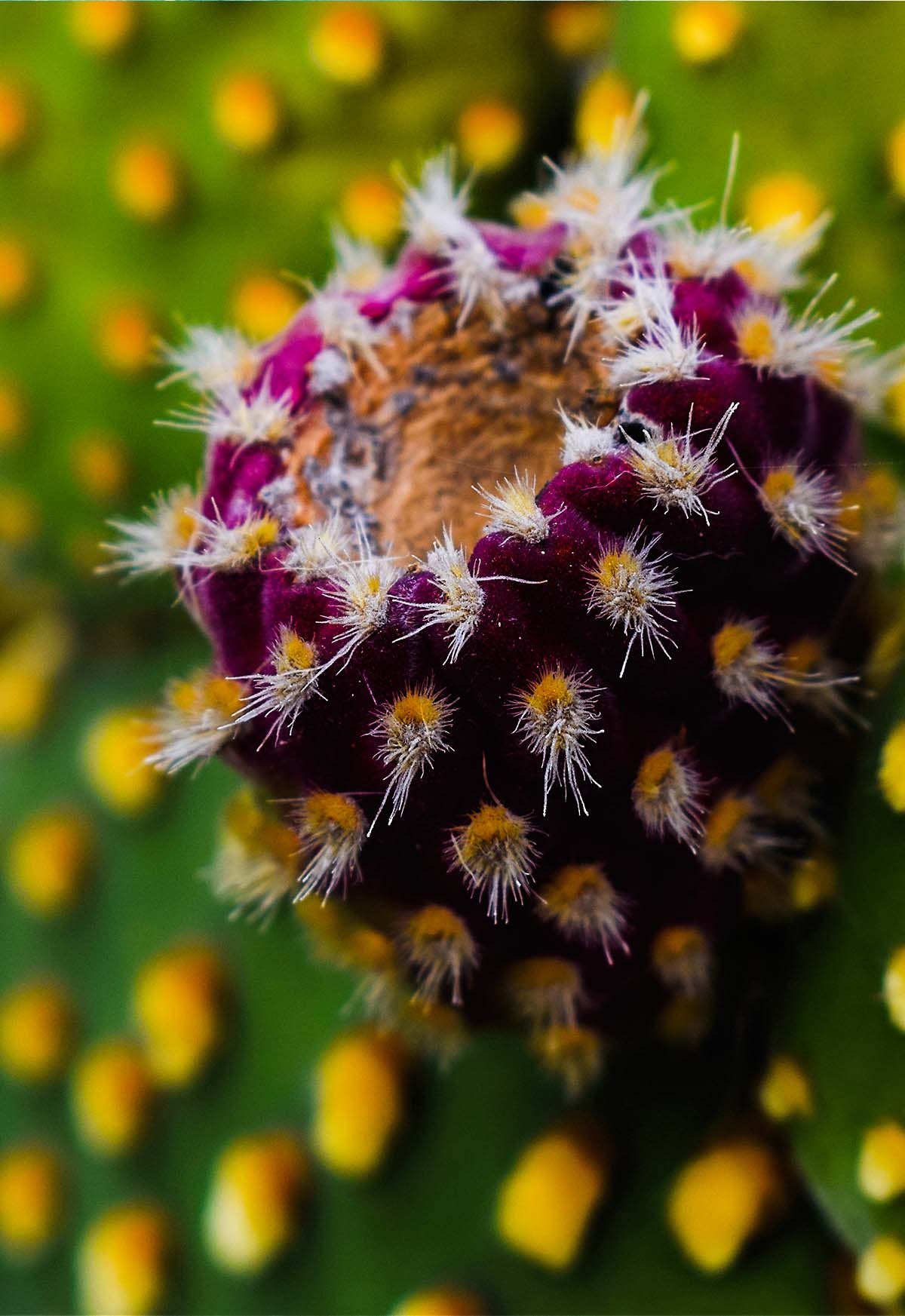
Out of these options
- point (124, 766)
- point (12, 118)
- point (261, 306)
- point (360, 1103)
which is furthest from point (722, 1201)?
point (12, 118)

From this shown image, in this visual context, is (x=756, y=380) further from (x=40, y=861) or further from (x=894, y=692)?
(x=40, y=861)

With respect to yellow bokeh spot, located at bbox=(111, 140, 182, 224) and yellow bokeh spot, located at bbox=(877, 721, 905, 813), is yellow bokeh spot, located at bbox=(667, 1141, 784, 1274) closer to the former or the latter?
yellow bokeh spot, located at bbox=(877, 721, 905, 813)

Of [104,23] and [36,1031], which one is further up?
[104,23]

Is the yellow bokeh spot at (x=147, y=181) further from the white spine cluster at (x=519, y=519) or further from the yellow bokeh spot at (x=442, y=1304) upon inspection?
the yellow bokeh spot at (x=442, y=1304)

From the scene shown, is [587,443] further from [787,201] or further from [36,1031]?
[36,1031]

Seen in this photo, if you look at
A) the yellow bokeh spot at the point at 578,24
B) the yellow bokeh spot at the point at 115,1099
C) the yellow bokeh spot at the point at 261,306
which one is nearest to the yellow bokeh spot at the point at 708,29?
the yellow bokeh spot at the point at 578,24

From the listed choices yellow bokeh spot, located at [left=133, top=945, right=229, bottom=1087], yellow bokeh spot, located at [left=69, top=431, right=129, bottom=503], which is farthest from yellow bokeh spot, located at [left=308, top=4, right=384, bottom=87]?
yellow bokeh spot, located at [left=133, top=945, right=229, bottom=1087]
